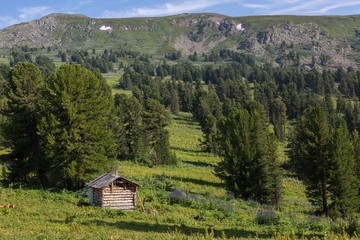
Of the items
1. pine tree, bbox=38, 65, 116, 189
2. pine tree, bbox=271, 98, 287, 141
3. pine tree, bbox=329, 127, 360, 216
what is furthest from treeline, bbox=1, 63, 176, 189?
pine tree, bbox=271, 98, 287, 141

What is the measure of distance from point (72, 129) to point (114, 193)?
8.45 meters

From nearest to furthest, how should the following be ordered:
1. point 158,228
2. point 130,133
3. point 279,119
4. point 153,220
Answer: point 158,228, point 153,220, point 130,133, point 279,119

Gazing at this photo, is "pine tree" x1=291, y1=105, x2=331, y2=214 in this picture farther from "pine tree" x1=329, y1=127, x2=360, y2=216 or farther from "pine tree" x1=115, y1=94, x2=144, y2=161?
"pine tree" x1=115, y1=94, x2=144, y2=161

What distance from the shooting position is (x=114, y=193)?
27.0 metres

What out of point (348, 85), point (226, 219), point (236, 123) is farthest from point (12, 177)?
point (348, 85)

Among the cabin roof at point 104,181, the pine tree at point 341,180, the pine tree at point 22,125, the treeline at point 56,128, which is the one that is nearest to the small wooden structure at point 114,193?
the cabin roof at point 104,181

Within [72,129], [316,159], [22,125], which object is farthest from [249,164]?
[22,125]

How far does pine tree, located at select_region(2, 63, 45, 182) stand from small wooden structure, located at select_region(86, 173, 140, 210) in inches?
408

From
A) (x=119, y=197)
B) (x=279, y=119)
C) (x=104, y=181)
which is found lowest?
(x=279, y=119)

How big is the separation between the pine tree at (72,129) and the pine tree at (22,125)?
1817 millimetres

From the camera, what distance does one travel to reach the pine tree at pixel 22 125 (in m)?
33.2

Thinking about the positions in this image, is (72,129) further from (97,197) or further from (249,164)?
(249,164)

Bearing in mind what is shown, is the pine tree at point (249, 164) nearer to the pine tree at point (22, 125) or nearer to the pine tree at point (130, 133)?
the pine tree at point (130, 133)

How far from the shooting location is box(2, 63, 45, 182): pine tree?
109ft
